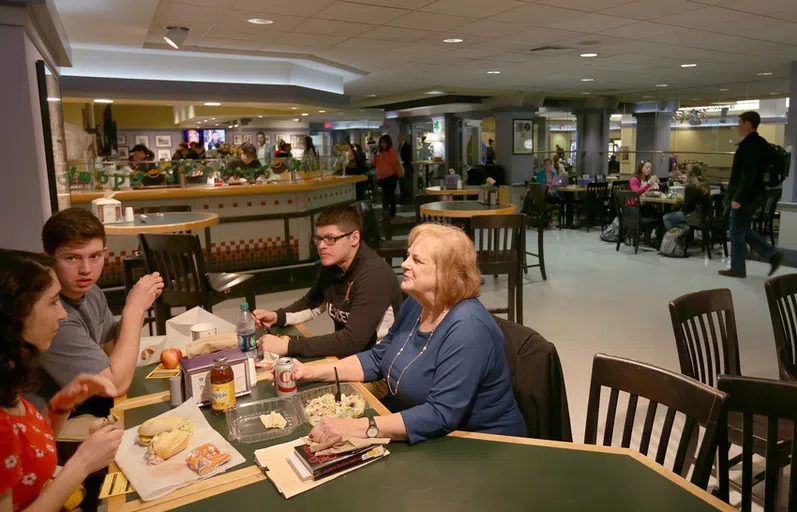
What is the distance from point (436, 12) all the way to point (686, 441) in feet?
14.3

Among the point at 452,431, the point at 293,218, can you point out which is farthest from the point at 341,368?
the point at 293,218

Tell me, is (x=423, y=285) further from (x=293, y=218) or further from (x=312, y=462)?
(x=293, y=218)

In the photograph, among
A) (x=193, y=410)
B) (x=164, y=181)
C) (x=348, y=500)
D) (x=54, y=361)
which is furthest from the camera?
(x=164, y=181)

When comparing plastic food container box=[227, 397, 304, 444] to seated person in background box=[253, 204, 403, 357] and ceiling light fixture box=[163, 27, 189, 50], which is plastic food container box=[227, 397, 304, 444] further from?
ceiling light fixture box=[163, 27, 189, 50]

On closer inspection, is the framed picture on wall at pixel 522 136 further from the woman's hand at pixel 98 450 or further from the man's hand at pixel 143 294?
the woman's hand at pixel 98 450

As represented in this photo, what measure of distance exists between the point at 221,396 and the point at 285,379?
209mm

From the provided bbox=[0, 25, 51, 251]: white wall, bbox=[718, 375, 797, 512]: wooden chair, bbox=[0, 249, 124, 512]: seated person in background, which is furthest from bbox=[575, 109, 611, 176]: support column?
bbox=[0, 249, 124, 512]: seated person in background

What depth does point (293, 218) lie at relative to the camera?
7.36 metres

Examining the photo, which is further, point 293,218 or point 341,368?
point 293,218

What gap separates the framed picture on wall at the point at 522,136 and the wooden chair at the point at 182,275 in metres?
10.8

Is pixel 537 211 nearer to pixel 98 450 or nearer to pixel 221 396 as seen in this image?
pixel 221 396

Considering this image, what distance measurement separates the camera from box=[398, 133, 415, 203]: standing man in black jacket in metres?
14.4

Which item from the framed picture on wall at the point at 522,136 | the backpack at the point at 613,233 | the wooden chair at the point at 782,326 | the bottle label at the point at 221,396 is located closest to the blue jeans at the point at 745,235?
the backpack at the point at 613,233

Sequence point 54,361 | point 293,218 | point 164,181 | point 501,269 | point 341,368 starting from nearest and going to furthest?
point 54,361, point 341,368, point 501,269, point 164,181, point 293,218
